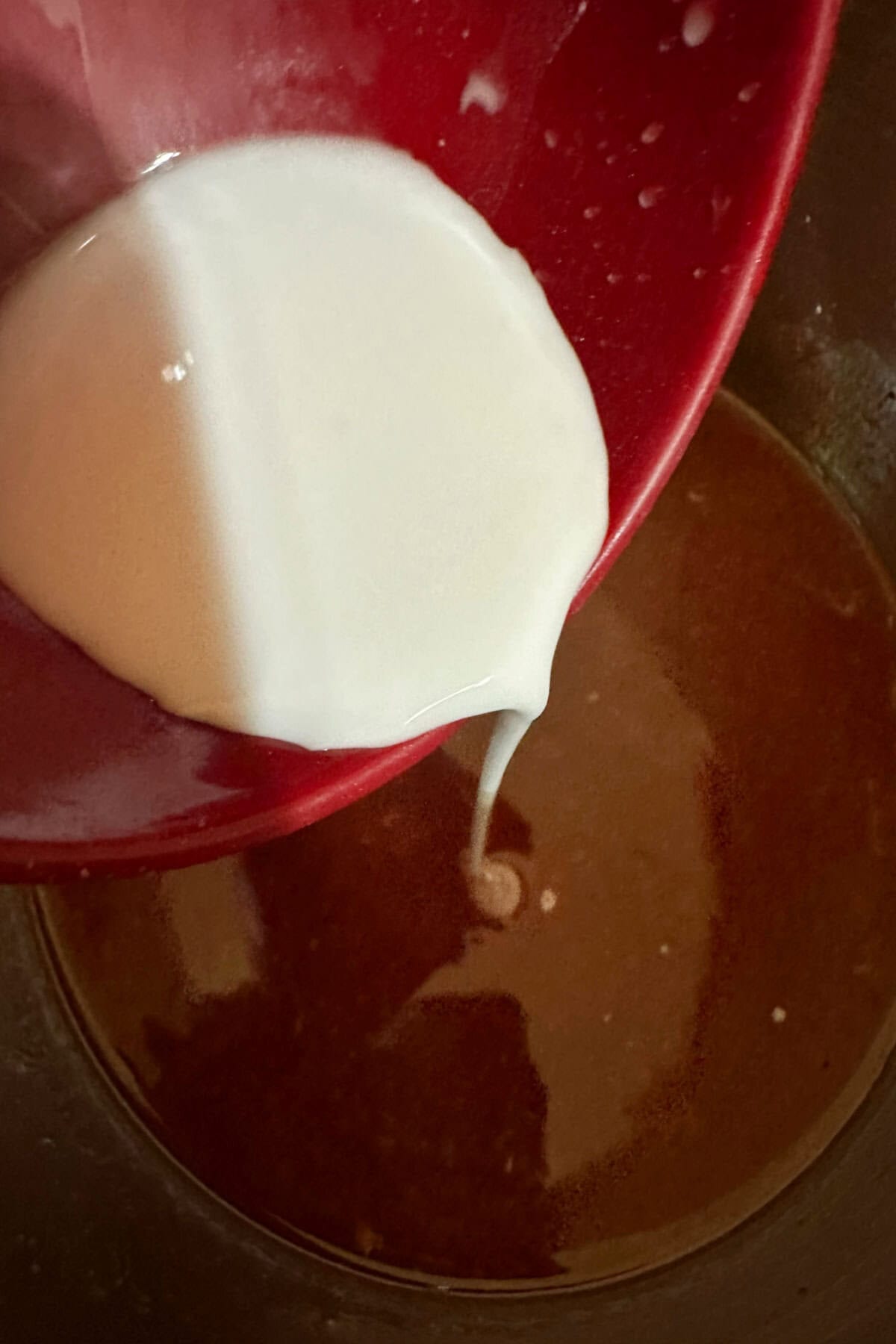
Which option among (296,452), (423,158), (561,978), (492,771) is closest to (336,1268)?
(561,978)

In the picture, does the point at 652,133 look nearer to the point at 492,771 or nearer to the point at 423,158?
the point at 423,158

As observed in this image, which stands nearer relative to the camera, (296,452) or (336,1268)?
(296,452)

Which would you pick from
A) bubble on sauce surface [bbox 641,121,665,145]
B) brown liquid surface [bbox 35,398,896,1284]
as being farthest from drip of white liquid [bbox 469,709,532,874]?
bubble on sauce surface [bbox 641,121,665,145]

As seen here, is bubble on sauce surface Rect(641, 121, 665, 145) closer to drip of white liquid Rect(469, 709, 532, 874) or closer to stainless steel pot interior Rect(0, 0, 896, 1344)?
drip of white liquid Rect(469, 709, 532, 874)

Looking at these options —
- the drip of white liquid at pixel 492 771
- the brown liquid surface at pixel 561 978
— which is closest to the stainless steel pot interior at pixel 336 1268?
the brown liquid surface at pixel 561 978

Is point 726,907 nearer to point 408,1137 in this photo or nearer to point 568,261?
point 408,1137

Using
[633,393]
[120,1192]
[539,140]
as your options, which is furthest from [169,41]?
[120,1192]

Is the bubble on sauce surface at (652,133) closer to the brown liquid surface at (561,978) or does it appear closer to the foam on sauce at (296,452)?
the foam on sauce at (296,452)
